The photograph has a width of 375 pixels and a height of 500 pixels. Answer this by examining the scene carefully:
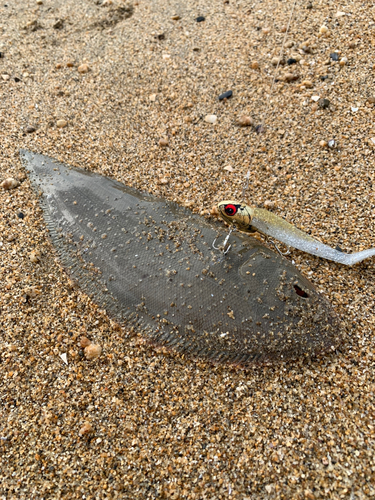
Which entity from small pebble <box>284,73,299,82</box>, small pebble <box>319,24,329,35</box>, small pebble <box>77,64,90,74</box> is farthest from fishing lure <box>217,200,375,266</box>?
small pebble <box>77,64,90,74</box>

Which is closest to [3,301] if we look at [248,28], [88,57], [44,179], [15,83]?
[44,179]

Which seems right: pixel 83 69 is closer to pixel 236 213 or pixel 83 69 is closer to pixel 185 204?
pixel 185 204

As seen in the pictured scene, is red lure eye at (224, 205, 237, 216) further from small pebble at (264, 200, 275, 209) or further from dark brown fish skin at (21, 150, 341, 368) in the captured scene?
small pebble at (264, 200, 275, 209)

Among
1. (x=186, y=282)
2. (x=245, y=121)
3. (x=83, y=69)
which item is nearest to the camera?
(x=186, y=282)

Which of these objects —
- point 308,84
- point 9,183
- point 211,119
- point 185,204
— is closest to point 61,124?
point 9,183

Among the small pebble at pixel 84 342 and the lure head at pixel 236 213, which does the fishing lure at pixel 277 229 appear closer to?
the lure head at pixel 236 213

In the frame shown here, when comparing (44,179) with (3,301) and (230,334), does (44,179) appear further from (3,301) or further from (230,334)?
(230,334)

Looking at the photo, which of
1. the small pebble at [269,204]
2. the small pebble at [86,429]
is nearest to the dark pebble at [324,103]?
the small pebble at [269,204]

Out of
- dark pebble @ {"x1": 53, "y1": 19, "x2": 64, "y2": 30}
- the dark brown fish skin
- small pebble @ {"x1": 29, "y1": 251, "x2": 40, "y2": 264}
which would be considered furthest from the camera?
dark pebble @ {"x1": 53, "y1": 19, "x2": 64, "y2": 30}
